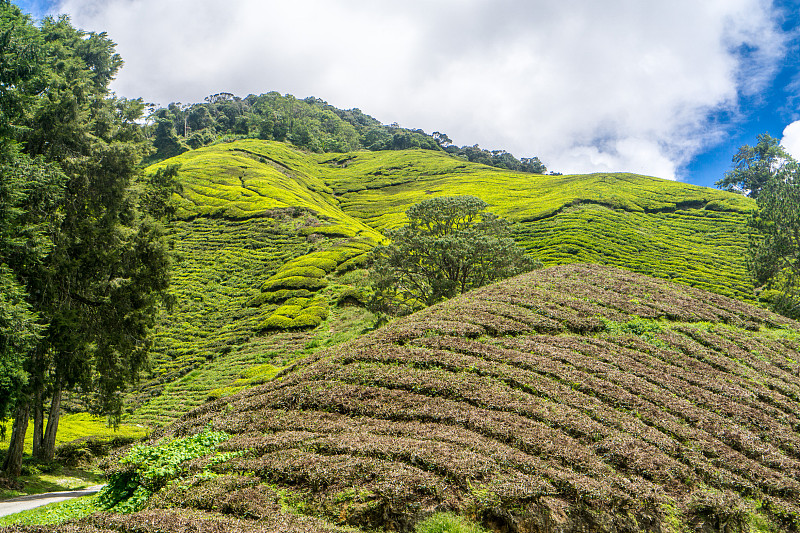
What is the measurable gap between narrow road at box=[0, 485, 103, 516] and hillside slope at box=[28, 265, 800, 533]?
16.1ft

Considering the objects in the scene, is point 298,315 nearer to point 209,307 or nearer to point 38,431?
point 209,307

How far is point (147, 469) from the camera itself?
1010cm

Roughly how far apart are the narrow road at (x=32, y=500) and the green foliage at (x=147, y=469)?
5568 mm

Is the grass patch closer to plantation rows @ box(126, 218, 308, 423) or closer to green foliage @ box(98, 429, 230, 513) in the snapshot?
plantation rows @ box(126, 218, 308, 423)

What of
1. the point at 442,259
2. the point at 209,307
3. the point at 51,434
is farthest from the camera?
the point at 209,307

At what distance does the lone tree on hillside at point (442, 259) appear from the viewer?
2959 centimetres

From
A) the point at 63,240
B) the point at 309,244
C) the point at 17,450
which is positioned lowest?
the point at 17,450

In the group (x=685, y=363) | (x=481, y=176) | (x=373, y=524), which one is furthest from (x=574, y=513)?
(x=481, y=176)

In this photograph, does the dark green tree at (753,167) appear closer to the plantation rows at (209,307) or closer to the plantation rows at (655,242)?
the plantation rows at (655,242)

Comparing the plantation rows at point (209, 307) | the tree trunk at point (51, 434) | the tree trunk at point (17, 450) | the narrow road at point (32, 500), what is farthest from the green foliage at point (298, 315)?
the narrow road at point (32, 500)

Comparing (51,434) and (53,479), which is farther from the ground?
(51,434)

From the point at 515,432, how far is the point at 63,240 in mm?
18134

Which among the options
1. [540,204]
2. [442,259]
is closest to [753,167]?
[540,204]

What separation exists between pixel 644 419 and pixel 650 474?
2.46 m
